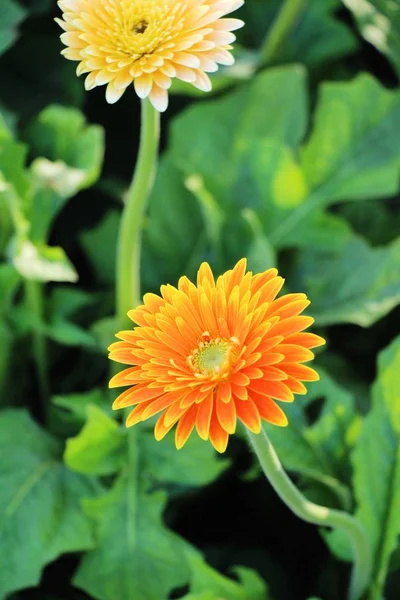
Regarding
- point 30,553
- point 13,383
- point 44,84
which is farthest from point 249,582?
point 44,84

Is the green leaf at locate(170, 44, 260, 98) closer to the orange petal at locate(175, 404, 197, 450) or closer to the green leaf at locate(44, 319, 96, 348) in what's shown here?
the green leaf at locate(44, 319, 96, 348)

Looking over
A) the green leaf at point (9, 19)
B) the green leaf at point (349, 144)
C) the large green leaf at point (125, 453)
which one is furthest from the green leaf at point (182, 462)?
the green leaf at point (9, 19)

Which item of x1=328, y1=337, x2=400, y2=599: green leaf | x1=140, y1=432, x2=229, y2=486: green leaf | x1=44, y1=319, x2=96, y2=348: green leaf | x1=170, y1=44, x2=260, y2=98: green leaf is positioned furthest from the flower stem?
x1=170, y1=44, x2=260, y2=98: green leaf

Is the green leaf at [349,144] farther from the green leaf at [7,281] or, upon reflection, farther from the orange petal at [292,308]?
the orange petal at [292,308]

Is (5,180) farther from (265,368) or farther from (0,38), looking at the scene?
(265,368)

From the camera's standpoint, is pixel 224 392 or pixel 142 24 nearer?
pixel 224 392

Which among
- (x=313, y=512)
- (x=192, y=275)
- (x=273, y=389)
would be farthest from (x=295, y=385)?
(x=192, y=275)

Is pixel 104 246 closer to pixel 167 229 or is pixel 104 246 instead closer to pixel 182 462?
pixel 167 229
